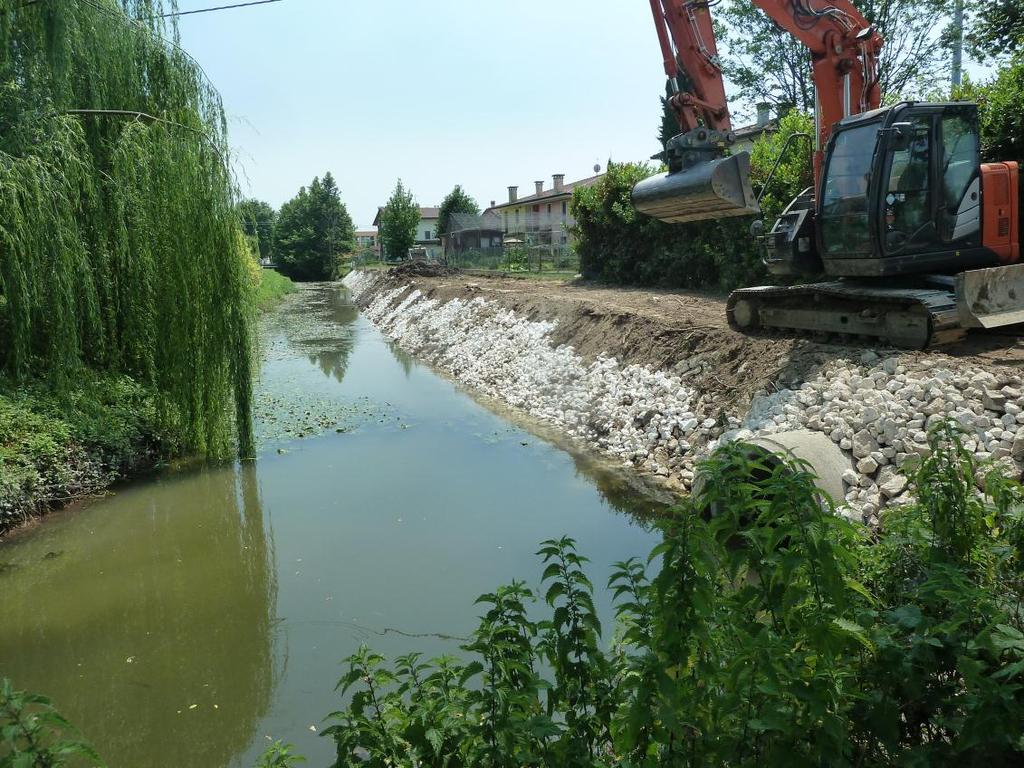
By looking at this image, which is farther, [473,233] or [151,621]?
[473,233]

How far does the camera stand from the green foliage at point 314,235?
2547 inches

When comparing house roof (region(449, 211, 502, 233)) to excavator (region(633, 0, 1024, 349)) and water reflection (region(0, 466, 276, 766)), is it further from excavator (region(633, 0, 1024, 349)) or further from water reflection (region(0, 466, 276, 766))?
water reflection (region(0, 466, 276, 766))

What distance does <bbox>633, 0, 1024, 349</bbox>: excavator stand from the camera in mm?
7742

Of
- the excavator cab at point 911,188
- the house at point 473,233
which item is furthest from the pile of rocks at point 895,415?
the house at point 473,233

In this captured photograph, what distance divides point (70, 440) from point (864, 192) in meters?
9.05

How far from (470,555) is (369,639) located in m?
1.61

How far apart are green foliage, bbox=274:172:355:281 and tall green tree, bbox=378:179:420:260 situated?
696cm

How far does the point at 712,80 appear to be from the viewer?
889 centimetres

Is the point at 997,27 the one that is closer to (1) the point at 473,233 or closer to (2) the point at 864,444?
(2) the point at 864,444

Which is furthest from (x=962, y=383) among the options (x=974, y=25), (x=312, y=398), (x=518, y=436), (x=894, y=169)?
(x=974, y=25)

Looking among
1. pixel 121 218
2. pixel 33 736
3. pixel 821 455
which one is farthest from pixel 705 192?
pixel 33 736

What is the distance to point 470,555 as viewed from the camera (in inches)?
274

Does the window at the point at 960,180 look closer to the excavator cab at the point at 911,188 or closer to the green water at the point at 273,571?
the excavator cab at the point at 911,188

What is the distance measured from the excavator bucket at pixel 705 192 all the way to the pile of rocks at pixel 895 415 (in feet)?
6.97
